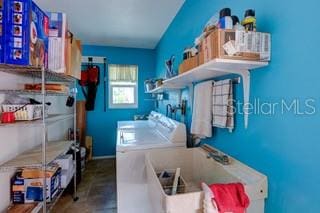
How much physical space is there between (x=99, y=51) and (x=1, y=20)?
3.05 metres

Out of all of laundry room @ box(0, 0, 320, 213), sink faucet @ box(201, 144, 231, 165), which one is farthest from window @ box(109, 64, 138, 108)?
sink faucet @ box(201, 144, 231, 165)

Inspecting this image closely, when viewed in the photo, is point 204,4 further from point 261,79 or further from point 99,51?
point 99,51

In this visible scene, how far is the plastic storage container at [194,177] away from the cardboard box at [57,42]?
121 cm

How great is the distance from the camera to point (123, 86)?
451 cm

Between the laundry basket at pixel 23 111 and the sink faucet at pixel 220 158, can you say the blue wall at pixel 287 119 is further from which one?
the laundry basket at pixel 23 111

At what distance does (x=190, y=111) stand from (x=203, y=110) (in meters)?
0.56

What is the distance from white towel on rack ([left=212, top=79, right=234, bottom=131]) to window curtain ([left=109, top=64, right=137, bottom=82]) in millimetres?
3211

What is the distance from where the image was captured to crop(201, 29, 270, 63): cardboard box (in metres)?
1.01

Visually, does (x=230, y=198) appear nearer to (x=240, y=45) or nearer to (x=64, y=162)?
(x=240, y=45)

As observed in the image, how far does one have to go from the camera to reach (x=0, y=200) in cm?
168

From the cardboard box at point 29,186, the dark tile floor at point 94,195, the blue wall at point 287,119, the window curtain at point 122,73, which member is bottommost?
the dark tile floor at point 94,195

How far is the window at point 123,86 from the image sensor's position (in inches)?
174

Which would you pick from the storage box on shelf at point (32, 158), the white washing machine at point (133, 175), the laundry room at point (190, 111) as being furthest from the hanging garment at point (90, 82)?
the white washing machine at point (133, 175)

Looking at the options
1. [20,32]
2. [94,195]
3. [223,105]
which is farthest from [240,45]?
[94,195]
